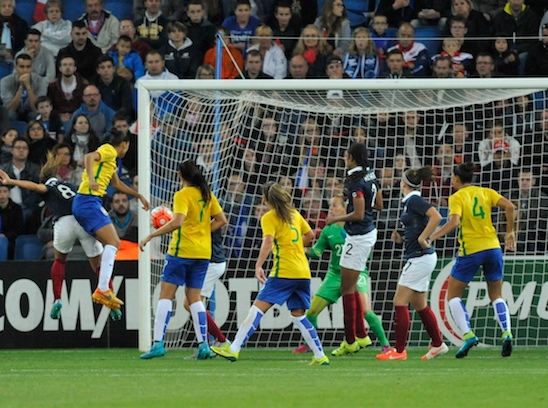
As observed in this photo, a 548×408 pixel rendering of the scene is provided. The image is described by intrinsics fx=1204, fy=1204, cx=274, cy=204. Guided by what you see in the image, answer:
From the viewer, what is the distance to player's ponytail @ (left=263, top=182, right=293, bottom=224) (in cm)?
1188

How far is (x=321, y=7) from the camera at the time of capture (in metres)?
20.2

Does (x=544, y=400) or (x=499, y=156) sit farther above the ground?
(x=499, y=156)

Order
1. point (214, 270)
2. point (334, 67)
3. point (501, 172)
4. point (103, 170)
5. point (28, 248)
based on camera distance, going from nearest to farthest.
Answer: point (103, 170) → point (214, 270) → point (501, 172) → point (28, 248) → point (334, 67)

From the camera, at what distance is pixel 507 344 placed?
42.7ft

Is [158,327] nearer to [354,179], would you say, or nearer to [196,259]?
[196,259]

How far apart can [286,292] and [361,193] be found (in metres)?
1.73

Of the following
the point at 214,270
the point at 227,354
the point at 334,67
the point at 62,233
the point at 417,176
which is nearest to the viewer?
the point at 227,354

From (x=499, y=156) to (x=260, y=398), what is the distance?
8187mm

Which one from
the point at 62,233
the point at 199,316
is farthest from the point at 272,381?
the point at 62,233

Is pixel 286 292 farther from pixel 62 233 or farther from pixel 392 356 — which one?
pixel 62 233

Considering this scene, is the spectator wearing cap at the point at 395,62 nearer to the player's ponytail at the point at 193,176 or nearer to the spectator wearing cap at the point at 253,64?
the spectator wearing cap at the point at 253,64

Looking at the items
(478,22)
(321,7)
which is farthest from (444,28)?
(321,7)

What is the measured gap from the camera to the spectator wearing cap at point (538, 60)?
18359 mm

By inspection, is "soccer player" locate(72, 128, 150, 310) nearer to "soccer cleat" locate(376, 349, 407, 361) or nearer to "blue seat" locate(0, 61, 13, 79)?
"soccer cleat" locate(376, 349, 407, 361)
